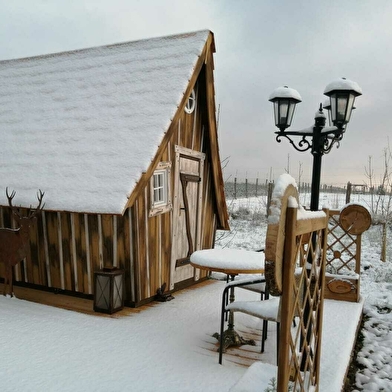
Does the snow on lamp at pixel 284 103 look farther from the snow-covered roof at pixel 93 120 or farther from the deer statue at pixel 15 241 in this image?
the deer statue at pixel 15 241

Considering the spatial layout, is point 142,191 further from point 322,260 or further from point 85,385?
point 322,260

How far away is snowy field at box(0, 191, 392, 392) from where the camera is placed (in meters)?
3.27

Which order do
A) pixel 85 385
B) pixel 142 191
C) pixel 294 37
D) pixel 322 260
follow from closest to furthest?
pixel 322 260 → pixel 85 385 → pixel 142 191 → pixel 294 37

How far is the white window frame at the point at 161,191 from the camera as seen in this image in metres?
5.47

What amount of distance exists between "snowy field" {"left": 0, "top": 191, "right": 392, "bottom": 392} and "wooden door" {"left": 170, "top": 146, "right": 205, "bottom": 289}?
0.56 m

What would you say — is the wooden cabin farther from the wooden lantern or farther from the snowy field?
the snowy field

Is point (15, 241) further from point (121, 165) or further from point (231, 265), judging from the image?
point (231, 265)

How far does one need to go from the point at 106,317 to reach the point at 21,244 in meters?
1.65

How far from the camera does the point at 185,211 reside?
6.36 metres

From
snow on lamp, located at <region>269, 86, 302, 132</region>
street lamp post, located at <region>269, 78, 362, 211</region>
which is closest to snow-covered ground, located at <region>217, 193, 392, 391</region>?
street lamp post, located at <region>269, 78, 362, 211</region>

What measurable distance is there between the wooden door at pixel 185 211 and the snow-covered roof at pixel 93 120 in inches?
36.0

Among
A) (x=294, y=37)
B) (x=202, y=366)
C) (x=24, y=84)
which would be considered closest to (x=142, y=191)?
(x=202, y=366)

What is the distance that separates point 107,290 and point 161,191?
5.44 feet

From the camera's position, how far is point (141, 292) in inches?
206
